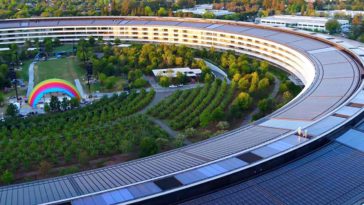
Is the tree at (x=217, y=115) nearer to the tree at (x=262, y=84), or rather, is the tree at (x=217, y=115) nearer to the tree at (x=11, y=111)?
the tree at (x=262, y=84)

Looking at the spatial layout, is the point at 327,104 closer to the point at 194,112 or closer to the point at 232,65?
the point at 194,112

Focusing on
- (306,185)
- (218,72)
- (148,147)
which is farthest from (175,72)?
(306,185)

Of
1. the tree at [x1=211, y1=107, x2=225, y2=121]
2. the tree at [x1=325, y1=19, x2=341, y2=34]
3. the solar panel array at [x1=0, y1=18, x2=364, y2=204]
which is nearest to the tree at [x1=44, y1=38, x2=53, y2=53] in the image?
the tree at [x1=211, y1=107, x2=225, y2=121]

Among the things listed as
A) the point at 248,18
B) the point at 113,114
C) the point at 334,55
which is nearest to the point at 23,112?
the point at 113,114

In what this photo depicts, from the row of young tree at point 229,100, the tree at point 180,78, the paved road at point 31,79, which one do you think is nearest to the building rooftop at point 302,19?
the row of young tree at point 229,100

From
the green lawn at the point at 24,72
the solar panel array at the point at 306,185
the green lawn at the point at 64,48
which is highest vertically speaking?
the green lawn at the point at 64,48
